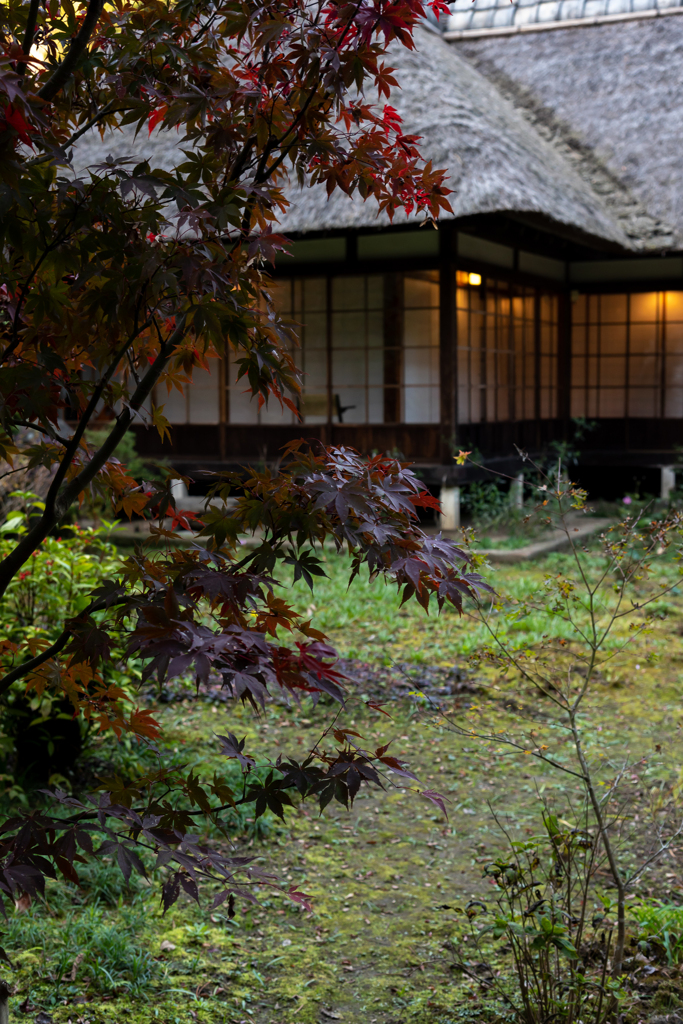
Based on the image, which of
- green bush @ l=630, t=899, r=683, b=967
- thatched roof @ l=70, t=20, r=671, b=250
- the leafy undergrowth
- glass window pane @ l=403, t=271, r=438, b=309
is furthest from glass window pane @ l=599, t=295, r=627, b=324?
green bush @ l=630, t=899, r=683, b=967

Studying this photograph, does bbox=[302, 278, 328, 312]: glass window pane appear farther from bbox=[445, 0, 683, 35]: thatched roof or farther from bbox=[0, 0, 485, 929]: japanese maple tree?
bbox=[0, 0, 485, 929]: japanese maple tree

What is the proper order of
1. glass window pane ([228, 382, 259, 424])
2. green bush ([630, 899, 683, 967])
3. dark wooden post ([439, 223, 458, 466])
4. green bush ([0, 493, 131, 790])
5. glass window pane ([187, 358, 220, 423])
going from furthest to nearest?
glass window pane ([187, 358, 220, 423]) → glass window pane ([228, 382, 259, 424]) → dark wooden post ([439, 223, 458, 466]) → green bush ([0, 493, 131, 790]) → green bush ([630, 899, 683, 967])

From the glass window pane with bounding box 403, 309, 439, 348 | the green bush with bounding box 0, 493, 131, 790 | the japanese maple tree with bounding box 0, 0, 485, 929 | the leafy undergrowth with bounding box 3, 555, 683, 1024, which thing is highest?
the glass window pane with bounding box 403, 309, 439, 348

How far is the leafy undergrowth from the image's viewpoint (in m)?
2.64

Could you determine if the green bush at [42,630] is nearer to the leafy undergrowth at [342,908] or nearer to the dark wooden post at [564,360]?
the leafy undergrowth at [342,908]

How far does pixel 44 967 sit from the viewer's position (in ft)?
8.76

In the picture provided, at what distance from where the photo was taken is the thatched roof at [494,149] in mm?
8750

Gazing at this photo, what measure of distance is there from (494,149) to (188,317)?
8.16 meters

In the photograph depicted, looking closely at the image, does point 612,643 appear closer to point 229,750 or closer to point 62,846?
point 229,750

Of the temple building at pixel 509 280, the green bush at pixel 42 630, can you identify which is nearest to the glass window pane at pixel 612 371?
the temple building at pixel 509 280

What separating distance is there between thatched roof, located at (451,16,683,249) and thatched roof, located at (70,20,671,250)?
0.09 feet

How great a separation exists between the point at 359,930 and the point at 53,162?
8.02ft

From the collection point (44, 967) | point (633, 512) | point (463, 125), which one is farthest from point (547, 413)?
point (44, 967)

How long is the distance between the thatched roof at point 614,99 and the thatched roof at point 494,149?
0.09 feet
